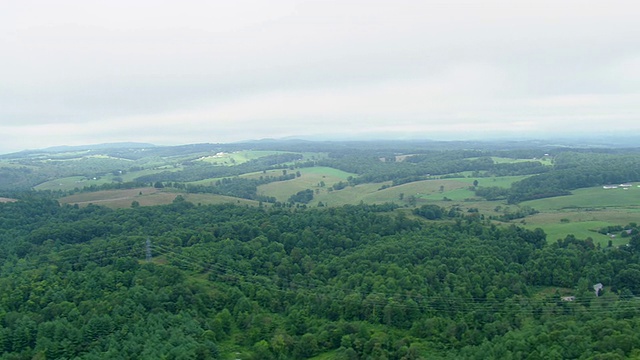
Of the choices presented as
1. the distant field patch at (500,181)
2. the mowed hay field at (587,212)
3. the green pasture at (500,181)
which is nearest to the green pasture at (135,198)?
the mowed hay field at (587,212)

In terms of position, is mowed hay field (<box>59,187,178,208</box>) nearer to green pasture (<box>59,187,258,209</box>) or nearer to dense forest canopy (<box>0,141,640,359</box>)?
green pasture (<box>59,187,258,209</box>)

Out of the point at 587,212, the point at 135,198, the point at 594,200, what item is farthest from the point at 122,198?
the point at 594,200

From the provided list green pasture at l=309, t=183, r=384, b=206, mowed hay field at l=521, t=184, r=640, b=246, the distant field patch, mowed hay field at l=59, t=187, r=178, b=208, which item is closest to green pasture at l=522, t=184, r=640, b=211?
mowed hay field at l=521, t=184, r=640, b=246

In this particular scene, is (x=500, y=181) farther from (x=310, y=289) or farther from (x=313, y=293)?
(x=313, y=293)

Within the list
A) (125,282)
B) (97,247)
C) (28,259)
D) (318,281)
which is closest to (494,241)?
(318,281)

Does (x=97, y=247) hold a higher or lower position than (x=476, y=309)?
higher

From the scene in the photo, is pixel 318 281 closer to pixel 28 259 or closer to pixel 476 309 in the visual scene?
pixel 476 309

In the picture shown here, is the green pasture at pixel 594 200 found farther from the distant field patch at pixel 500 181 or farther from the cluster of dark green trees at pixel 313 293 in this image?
the cluster of dark green trees at pixel 313 293
